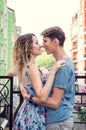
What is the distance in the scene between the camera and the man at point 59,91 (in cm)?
220

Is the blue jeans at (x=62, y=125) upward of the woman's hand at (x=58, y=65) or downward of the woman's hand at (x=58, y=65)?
downward

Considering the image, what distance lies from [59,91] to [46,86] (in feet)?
0.30

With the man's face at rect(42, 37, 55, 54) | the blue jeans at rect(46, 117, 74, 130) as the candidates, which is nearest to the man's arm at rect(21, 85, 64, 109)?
the blue jeans at rect(46, 117, 74, 130)

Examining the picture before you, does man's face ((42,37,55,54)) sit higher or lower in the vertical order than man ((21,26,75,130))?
higher

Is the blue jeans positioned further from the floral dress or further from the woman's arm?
the woman's arm

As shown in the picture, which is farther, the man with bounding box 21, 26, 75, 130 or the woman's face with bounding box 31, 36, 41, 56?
the woman's face with bounding box 31, 36, 41, 56

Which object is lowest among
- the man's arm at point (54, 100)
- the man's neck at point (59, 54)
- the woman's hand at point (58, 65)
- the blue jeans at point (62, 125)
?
the blue jeans at point (62, 125)

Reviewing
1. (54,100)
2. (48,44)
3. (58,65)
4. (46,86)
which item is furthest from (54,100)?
(48,44)

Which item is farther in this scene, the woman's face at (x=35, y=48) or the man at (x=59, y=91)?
the woman's face at (x=35, y=48)

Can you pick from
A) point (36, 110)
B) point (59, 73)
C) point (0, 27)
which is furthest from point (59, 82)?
point (0, 27)

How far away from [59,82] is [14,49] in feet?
1.26

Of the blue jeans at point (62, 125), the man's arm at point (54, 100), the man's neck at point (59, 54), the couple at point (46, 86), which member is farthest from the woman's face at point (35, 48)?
the blue jeans at point (62, 125)

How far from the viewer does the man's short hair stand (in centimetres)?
223

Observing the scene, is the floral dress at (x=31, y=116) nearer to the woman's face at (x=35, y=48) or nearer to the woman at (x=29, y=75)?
the woman at (x=29, y=75)
